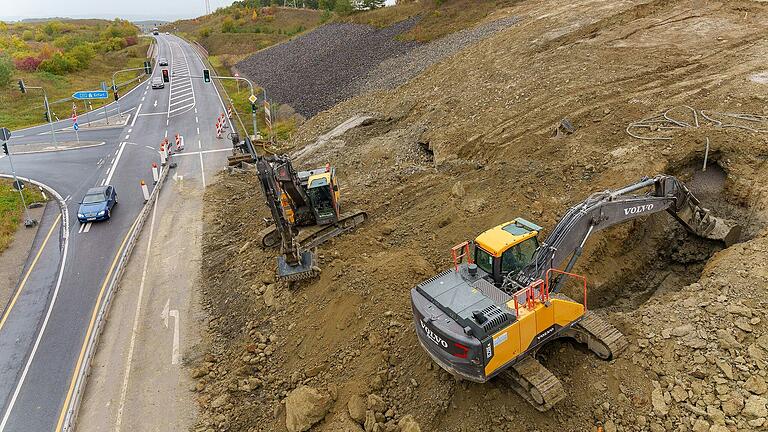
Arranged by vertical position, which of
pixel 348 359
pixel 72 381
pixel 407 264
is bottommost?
pixel 72 381

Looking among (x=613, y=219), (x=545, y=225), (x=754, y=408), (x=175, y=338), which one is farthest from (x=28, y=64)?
(x=754, y=408)

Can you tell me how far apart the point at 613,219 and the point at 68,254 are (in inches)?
767

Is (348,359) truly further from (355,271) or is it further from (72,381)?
(72,381)

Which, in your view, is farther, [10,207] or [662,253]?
[10,207]

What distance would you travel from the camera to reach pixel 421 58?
3575cm

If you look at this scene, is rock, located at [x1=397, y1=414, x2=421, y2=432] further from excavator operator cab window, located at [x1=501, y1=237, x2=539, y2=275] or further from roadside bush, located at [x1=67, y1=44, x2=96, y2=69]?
roadside bush, located at [x1=67, y1=44, x2=96, y2=69]

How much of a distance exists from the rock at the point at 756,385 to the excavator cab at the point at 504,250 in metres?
4.27

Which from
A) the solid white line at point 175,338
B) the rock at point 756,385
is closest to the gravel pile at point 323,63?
the solid white line at point 175,338

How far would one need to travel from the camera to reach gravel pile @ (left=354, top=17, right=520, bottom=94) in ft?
109

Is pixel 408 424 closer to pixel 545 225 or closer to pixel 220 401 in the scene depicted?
pixel 220 401

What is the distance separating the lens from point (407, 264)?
14477mm

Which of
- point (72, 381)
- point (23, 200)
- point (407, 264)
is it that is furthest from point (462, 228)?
point (23, 200)

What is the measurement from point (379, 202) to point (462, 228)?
15.3 feet

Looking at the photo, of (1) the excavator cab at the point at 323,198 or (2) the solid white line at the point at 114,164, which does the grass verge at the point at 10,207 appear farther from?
(1) the excavator cab at the point at 323,198
